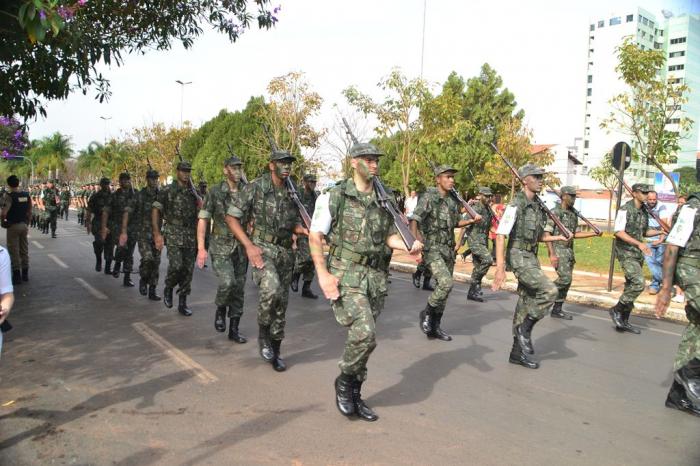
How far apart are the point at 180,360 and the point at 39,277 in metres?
6.89

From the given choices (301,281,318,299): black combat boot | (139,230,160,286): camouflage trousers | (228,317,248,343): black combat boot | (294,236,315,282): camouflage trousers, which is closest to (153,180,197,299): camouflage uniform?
(139,230,160,286): camouflage trousers

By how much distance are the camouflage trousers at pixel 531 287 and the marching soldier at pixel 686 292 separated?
1.13m

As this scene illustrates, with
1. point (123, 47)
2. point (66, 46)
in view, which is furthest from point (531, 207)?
point (123, 47)

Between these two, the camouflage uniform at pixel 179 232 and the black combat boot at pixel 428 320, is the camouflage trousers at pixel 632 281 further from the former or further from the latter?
the camouflage uniform at pixel 179 232

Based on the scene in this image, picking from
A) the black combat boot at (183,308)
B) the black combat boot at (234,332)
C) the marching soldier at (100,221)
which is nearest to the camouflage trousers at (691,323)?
the black combat boot at (234,332)

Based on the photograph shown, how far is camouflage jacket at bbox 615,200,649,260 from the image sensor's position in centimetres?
787

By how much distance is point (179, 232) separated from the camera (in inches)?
324

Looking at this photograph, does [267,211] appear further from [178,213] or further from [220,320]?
[178,213]

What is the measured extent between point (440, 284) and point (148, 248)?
16.5 feet

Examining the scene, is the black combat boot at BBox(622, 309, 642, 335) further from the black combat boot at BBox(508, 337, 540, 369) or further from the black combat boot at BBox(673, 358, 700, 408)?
the black combat boot at BBox(673, 358, 700, 408)

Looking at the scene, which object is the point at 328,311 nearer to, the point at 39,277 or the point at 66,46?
the point at 66,46

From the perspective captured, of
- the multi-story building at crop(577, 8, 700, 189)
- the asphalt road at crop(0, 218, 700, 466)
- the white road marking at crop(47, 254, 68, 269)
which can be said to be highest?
the multi-story building at crop(577, 8, 700, 189)

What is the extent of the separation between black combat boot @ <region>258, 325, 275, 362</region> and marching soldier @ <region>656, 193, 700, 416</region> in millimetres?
3405

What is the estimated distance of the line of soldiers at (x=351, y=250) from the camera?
4281 mm
